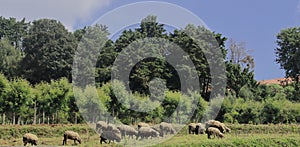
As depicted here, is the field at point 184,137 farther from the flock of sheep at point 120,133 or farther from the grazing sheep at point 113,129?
the grazing sheep at point 113,129

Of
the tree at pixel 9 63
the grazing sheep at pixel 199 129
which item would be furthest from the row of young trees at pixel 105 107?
the tree at pixel 9 63

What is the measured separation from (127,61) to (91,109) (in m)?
3.98

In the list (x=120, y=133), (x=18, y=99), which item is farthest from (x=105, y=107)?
(x=120, y=133)

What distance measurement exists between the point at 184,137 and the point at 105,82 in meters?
14.6

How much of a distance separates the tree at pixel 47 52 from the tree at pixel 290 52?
58.8ft

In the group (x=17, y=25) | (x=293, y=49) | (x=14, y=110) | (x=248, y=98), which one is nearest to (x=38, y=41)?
(x=17, y=25)

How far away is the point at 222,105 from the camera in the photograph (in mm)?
28422

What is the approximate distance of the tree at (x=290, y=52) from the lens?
38447 mm

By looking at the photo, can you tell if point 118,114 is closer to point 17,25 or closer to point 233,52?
point 233,52

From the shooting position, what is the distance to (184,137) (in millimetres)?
18344

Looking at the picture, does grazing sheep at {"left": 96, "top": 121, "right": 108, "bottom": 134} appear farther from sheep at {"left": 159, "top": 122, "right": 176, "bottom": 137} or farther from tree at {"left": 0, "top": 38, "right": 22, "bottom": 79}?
tree at {"left": 0, "top": 38, "right": 22, "bottom": 79}

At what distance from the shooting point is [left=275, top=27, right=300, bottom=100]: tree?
38.4m

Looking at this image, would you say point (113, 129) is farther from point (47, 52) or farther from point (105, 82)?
point (47, 52)

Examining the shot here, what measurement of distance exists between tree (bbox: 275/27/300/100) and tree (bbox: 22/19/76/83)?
1793cm
